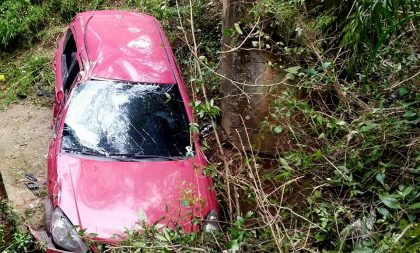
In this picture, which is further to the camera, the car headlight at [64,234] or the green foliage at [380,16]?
the car headlight at [64,234]

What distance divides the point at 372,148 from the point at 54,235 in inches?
90.7

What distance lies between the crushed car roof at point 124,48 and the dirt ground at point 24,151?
1286 mm

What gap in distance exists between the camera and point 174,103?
407 cm

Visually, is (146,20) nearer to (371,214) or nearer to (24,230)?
(24,230)

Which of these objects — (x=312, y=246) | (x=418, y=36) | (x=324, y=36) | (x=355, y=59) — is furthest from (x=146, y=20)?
(x=312, y=246)

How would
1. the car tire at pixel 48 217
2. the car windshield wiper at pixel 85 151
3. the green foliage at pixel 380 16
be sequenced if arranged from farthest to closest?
the car windshield wiper at pixel 85 151 < the car tire at pixel 48 217 < the green foliage at pixel 380 16

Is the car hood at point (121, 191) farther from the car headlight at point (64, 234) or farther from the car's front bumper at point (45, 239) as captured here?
the car's front bumper at point (45, 239)

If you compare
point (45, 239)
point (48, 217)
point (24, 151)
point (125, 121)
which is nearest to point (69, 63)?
point (24, 151)

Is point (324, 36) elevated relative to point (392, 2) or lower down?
lower down

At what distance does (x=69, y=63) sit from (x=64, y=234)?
2278 millimetres

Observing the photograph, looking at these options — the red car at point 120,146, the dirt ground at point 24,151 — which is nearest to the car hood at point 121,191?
the red car at point 120,146

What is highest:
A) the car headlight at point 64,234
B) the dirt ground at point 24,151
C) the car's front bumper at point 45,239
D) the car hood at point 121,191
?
the car hood at point 121,191

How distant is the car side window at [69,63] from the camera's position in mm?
4375

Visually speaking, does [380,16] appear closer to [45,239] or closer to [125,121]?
[125,121]
